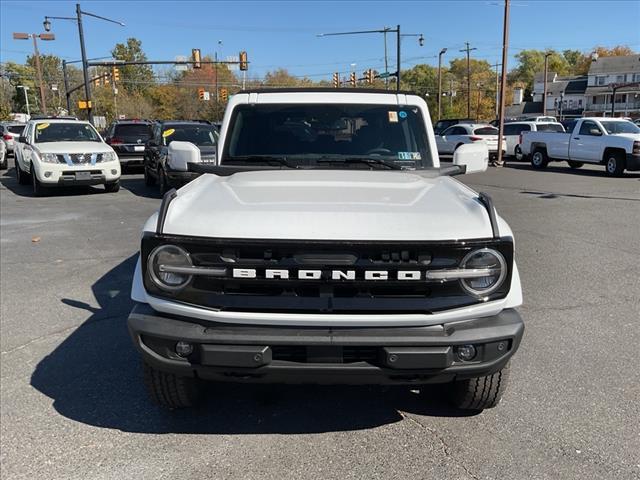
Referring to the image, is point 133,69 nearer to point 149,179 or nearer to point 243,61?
point 243,61

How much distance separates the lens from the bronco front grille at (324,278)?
8.41ft

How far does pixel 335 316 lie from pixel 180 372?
2.66 ft

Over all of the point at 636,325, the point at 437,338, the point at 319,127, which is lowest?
the point at 636,325

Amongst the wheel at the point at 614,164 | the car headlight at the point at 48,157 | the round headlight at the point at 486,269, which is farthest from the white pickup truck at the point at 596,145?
the round headlight at the point at 486,269

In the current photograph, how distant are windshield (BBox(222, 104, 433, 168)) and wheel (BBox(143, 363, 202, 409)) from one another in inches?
68.3

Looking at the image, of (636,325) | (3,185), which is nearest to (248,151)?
(636,325)

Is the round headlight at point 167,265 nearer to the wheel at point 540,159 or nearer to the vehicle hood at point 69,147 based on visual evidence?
the vehicle hood at point 69,147

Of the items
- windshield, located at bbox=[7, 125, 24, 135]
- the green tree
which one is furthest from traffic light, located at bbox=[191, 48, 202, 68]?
the green tree

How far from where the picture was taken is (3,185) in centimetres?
1625

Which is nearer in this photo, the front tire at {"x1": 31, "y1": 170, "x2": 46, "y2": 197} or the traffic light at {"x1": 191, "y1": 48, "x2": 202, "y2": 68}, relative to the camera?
Result: the front tire at {"x1": 31, "y1": 170, "x2": 46, "y2": 197}

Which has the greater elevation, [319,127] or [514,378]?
[319,127]

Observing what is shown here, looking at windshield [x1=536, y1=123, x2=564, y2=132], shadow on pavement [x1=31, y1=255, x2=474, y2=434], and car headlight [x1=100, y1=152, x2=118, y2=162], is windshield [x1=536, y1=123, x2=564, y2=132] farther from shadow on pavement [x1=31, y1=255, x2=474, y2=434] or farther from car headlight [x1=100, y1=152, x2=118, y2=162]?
shadow on pavement [x1=31, y1=255, x2=474, y2=434]

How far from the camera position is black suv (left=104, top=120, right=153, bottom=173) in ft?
58.5

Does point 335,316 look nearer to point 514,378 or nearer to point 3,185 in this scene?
point 514,378
